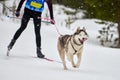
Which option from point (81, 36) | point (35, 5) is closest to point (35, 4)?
point (35, 5)

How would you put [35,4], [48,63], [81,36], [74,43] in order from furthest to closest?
[48,63]
[35,4]
[74,43]
[81,36]

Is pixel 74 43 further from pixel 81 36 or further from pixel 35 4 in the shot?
pixel 35 4

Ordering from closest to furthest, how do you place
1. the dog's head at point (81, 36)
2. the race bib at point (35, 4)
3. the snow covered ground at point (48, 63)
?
the snow covered ground at point (48, 63) → the dog's head at point (81, 36) → the race bib at point (35, 4)

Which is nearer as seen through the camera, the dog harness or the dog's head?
the dog's head

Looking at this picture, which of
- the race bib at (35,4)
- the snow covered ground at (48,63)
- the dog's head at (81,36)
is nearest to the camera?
the snow covered ground at (48,63)

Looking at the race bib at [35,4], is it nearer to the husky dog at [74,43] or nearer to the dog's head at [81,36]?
the husky dog at [74,43]

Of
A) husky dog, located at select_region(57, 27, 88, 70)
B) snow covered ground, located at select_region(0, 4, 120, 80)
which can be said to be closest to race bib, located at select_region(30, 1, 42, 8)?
husky dog, located at select_region(57, 27, 88, 70)

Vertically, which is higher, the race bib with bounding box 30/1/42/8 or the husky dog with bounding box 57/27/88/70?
the race bib with bounding box 30/1/42/8

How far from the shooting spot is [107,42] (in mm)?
16484

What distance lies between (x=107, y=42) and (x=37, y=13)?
22.5ft

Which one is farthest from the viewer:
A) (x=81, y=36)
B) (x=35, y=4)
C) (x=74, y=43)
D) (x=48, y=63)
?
(x=48, y=63)

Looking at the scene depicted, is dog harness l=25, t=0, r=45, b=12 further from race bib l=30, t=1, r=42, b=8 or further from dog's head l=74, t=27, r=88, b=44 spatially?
dog's head l=74, t=27, r=88, b=44

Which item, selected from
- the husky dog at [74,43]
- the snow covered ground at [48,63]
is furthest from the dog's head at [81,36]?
the snow covered ground at [48,63]

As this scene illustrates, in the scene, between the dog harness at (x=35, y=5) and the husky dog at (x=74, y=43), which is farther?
the dog harness at (x=35, y=5)
